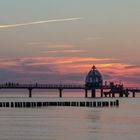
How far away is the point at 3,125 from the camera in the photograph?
88875mm

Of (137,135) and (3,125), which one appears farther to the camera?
(3,125)

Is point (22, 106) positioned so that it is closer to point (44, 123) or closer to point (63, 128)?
point (44, 123)

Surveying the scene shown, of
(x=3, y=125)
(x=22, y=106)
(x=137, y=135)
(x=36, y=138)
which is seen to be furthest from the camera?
(x=22, y=106)

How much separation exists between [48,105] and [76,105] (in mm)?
8117

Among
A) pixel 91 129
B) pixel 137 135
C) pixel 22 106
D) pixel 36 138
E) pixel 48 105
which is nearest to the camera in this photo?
pixel 36 138

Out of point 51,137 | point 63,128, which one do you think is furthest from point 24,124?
point 51,137

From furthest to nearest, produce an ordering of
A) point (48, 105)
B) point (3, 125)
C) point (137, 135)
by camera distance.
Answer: point (48, 105) < point (3, 125) < point (137, 135)

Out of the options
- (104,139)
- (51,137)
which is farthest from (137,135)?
(51,137)

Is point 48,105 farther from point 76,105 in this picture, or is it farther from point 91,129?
point 91,129

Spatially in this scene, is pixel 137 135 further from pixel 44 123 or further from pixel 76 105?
pixel 76 105

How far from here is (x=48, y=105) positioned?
175 meters

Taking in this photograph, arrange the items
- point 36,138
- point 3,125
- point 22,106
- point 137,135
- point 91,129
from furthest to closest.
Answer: point 22,106
point 3,125
point 91,129
point 137,135
point 36,138

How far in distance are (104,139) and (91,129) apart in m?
12.9

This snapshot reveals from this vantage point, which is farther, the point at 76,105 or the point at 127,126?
the point at 76,105
